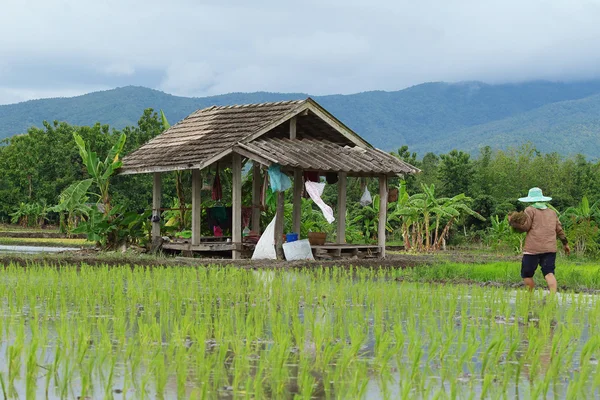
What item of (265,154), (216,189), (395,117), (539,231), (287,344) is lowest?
(287,344)

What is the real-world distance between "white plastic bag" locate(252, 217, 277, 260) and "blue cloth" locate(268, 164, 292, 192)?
0.71 meters

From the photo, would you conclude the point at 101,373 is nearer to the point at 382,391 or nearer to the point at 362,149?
the point at 382,391

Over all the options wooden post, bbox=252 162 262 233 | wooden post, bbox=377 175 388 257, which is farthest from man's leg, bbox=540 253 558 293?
wooden post, bbox=252 162 262 233

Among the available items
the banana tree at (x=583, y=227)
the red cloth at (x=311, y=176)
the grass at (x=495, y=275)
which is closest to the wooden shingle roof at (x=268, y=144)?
the red cloth at (x=311, y=176)

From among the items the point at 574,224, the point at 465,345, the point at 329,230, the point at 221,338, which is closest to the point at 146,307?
the point at 221,338

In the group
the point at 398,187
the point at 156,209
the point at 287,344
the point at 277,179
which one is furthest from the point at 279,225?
the point at 287,344

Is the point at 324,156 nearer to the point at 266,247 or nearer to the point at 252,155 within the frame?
the point at 252,155

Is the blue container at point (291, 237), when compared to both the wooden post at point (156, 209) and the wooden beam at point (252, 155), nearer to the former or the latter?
the wooden beam at point (252, 155)

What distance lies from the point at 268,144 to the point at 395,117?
6825 inches

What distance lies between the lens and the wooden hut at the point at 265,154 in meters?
16.2

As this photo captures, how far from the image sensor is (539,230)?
33.0 feet

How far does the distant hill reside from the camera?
138625 mm

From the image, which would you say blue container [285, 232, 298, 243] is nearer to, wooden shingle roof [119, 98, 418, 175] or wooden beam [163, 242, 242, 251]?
wooden beam [163, 242, 242, 251]

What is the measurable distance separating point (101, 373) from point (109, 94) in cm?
17439
